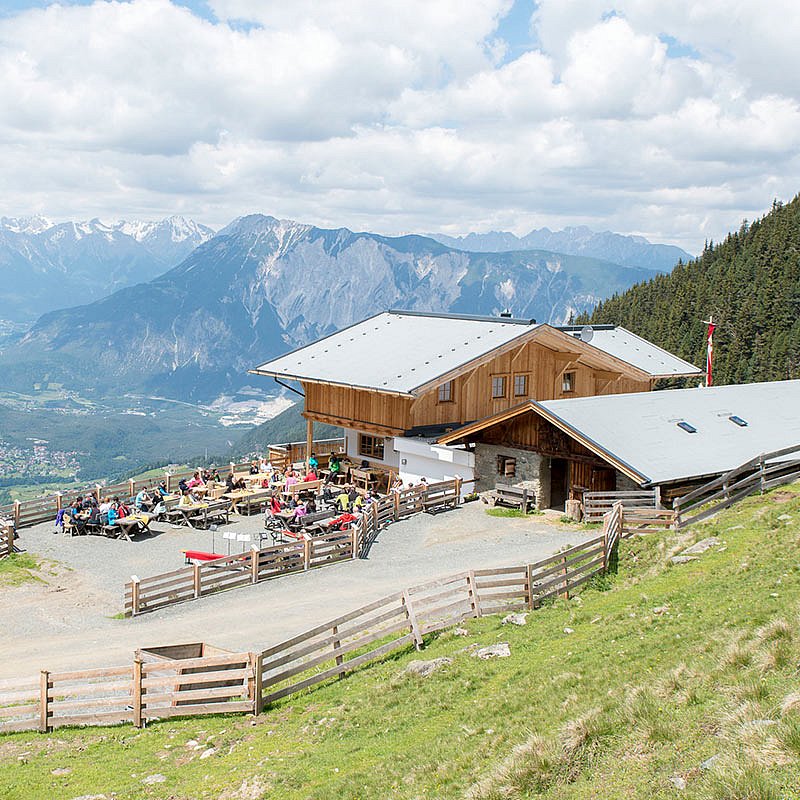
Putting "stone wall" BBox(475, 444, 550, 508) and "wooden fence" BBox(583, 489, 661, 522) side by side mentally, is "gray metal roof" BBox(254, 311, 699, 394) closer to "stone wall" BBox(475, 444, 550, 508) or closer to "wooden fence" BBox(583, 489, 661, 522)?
"stone wall" BBox(475, 444, 550, 508)

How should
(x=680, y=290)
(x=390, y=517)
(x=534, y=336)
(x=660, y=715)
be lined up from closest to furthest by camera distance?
(x=660, y=715)
(x=390, y=517)
(x=534, y=336)
(x=680, y=290)

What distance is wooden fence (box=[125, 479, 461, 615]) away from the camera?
21969 millimetres

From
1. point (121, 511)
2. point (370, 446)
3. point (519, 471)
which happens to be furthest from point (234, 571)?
point (370, 446)

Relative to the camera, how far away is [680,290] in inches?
4995

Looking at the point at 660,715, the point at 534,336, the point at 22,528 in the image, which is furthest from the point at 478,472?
the point at 660,715

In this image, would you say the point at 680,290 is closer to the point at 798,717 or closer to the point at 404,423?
the point at 404,423

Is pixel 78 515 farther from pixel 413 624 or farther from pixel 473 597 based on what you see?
pixel 413 624

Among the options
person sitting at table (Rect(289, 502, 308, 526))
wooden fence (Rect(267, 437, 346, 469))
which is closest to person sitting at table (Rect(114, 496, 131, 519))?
person sitting at table (Rect(289, 502, 308, 526))

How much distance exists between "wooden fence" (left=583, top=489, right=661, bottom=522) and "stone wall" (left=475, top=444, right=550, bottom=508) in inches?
117

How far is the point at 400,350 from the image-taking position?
134 feet

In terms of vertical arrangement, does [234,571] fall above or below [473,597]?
below

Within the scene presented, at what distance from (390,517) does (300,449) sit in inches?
550

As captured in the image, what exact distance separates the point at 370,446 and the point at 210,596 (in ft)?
59.0

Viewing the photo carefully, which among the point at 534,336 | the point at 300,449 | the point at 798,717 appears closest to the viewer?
the point at 798,717
